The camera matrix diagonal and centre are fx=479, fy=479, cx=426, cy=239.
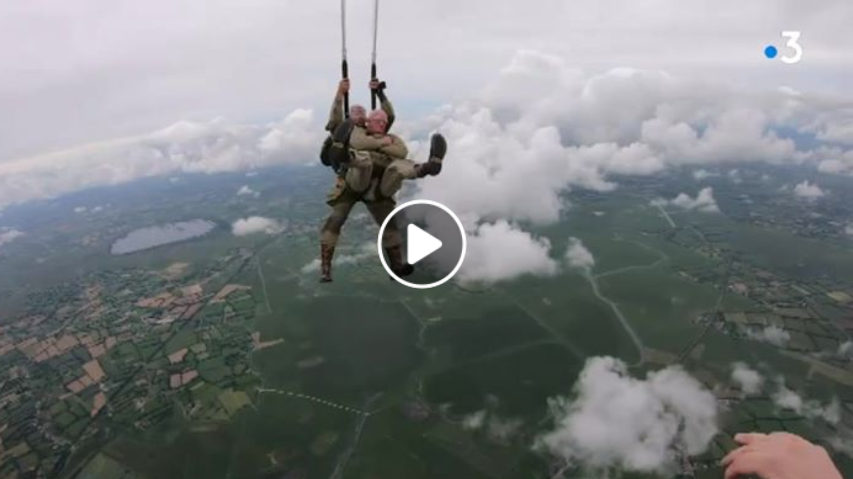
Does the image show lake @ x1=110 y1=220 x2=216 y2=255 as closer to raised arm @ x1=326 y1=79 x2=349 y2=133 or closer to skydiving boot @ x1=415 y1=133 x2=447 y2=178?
raised arm @ x1=326 y1=79 x2=349 y2=133

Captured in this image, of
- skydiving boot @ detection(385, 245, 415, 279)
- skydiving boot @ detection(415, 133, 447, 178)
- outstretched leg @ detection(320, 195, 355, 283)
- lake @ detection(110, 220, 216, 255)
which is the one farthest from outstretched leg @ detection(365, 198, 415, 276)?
lake @ detection(110, 220, 216, 255)

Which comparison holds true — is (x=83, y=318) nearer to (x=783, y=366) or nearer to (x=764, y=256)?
(x=783, y=366)

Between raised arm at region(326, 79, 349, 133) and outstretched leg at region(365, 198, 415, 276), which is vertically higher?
raised arm at region(326, 79, 349, 133)

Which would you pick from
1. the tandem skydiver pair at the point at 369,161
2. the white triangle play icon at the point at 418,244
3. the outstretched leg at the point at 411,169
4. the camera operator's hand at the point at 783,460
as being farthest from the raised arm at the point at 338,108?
the camera operator's hand at the point at 783,460

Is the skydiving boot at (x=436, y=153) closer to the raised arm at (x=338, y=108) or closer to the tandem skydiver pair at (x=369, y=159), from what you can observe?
the tandem skydiver pair at (x=369, y=159)

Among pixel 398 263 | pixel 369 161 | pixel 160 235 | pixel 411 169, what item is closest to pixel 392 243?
pixel 398 263
